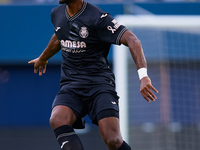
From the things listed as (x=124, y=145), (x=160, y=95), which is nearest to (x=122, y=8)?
(x=160, y=95)

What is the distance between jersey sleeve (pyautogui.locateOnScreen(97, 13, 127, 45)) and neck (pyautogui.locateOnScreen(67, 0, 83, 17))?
272 millimetres

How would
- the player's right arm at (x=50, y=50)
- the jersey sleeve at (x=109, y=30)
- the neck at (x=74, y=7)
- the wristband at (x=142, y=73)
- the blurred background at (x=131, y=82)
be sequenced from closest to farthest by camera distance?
the wristband at (x=142, y=73)
the jersey sleeve at (x=109, y=30)
the neck at (x=74, y=7)
the player's right arm at (x=50, y=50)
the blurred background at (x=131, y=82)

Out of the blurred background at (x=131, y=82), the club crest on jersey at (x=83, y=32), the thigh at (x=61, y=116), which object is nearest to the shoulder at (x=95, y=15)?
the club crest on jersey at (x=83, y=32)

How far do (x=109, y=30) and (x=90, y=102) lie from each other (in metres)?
0.77

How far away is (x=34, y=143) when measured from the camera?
359 inches

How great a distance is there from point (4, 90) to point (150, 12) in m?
4.47

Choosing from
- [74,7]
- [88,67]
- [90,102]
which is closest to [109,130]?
[90,102]

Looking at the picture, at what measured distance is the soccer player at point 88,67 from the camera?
13.3 ft

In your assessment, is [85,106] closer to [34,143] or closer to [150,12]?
[34,143]

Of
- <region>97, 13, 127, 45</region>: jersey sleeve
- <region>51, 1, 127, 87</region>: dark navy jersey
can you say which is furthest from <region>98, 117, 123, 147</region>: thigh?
<region>97, 13, 127, 45</region>: jersey sleeve

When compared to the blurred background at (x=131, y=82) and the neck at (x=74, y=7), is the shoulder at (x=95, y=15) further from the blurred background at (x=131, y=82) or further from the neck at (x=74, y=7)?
the blurred background at (x=131, y=82)

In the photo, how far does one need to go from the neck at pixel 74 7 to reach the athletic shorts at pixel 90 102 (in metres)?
0.78

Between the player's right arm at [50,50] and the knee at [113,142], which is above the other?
the player's right arm at [50,50]

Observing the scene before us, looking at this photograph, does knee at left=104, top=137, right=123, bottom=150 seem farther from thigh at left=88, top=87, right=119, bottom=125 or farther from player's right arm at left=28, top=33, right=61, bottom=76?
player's right arm at left=28, top=33, right=61, bottom=76
